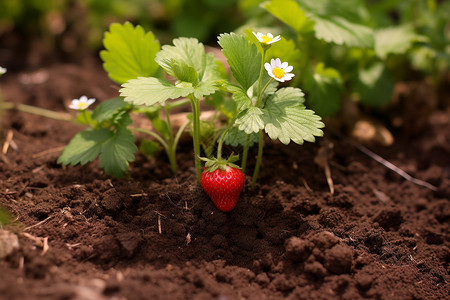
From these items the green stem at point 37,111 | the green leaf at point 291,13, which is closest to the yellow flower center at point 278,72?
the green leaf at point 291,13

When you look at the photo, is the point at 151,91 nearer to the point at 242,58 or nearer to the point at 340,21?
the point at 242,58

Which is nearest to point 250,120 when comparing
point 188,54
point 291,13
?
point 188,54

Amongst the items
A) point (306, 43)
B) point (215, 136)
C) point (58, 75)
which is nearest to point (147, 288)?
point (215, 136)

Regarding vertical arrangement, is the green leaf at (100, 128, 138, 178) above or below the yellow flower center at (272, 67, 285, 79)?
below

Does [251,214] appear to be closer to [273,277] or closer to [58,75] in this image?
[273,277]

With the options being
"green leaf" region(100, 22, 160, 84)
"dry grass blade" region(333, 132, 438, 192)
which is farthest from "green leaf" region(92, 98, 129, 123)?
"dry grass blade" region(333, 132, 438, 192)

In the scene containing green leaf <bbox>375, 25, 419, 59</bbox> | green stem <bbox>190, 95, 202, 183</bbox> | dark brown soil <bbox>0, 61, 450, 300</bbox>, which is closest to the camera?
dark brown soil <bbox>0, 61, 450, 300</bbox>

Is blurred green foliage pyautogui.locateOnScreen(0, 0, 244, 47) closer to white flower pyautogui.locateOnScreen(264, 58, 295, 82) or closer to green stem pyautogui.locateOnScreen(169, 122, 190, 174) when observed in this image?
green stem pyautogui.locateOnScreen(169, 122, 190, 174)

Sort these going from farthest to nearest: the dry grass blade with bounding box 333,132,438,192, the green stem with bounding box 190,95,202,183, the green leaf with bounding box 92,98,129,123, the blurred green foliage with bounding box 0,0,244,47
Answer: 1. the blurred green foliage with bounding box 0,0,244,47
2. the dry grass blade with bounding box 333,132,438,192
3. the green leaf with bounding box 92,98,129,123
4. the green stem with bounding box 190,95,202,183
